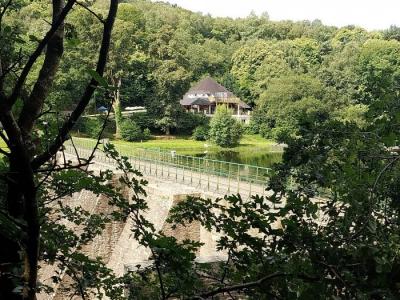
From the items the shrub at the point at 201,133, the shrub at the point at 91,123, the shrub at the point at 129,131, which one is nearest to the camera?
the shrub at the point at 91,123

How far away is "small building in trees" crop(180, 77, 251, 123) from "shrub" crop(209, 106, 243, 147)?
456 inches

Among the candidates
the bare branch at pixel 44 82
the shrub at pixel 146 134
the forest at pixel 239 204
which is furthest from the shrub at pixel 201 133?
the bare branch at pixel 44 82

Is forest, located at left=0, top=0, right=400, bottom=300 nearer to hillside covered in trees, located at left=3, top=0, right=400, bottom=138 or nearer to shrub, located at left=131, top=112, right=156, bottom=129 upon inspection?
hillside covered in trees, located at left=3, top=0, right=400, bottom=138

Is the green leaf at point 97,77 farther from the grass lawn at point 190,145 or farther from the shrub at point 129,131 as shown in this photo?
the shrub at point 129,131

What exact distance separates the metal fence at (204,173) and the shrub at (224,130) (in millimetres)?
17802

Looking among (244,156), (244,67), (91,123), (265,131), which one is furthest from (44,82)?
(244,67)

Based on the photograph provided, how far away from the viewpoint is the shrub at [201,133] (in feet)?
138

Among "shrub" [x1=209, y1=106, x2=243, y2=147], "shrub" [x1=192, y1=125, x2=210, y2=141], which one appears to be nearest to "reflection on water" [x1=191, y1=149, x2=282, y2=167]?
"shrub" [x1=209, y1=106, x2=243, y2=147]

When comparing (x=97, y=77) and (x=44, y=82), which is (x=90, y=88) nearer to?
(x=97, y=77)

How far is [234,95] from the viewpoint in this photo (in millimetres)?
56375

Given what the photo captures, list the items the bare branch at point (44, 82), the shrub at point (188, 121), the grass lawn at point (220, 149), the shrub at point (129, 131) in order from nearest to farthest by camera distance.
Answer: the bare branch at point (44, 82) < the grass lawn at point (220, 149) < the shrub at point (129, 131) < the shrub at point (188, 121)

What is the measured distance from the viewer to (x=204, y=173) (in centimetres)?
1552

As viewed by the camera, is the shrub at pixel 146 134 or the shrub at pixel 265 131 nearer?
the shrub at pixel 146 134

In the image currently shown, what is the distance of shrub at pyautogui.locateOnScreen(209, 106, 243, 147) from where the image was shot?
130 feet
